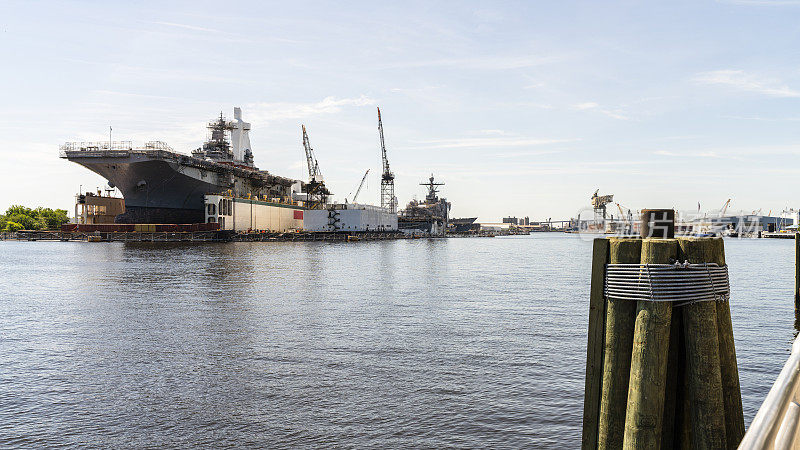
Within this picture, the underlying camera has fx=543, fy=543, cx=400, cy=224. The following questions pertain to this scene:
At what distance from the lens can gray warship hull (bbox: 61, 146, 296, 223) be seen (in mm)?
95938

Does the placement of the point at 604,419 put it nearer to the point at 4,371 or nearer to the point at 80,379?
the point at 80,379

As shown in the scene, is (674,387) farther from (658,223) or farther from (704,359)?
(658,223)

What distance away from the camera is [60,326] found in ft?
80.5

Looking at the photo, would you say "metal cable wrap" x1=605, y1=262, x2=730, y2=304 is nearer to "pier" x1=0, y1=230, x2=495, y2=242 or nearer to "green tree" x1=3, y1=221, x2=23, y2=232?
"pier" x1=0, y1=230, x2=495, y2=242

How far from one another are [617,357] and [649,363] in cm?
34

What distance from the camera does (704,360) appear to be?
231 inches

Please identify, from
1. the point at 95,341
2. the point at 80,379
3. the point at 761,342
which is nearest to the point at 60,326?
the point at 95,341

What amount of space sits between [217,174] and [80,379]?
344 ft

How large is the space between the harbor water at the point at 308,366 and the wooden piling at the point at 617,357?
18.5ft

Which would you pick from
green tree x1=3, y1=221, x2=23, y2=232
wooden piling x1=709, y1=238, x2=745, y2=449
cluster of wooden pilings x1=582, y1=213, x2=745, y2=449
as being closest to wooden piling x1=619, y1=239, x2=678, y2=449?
cluster of wooden pilings x1=582, y1=213, x2=745, y2=449

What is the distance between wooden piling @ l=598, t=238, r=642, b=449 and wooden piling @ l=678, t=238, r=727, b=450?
57 centimetres

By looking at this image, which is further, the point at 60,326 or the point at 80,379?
the point at 60,326

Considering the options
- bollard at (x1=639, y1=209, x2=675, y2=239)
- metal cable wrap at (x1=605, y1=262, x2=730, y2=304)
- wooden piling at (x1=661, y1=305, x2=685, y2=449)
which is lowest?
wooden piling at (x1=661, y1=305, x2=685, y2=449)

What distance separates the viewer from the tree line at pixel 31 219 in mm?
158750
